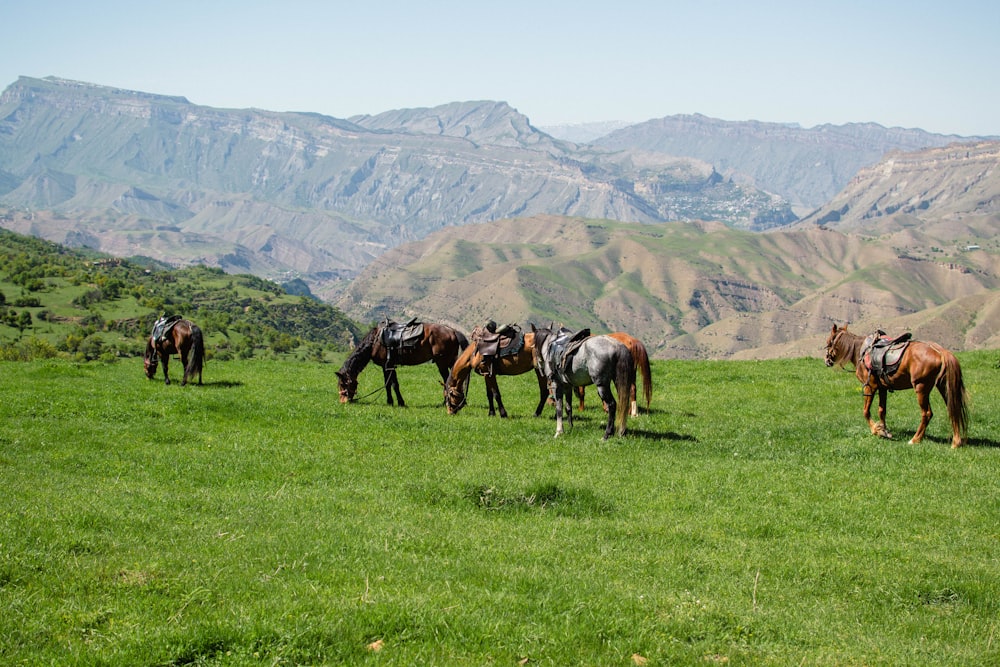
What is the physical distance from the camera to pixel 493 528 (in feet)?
41.3

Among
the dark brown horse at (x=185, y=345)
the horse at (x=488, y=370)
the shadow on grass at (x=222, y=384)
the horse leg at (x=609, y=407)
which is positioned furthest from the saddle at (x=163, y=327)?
the horse leg at (x=609, y=407)

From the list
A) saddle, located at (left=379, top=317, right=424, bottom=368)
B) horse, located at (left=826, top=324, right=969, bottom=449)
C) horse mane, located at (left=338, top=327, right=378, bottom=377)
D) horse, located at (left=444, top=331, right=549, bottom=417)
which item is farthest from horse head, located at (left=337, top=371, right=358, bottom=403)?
horse, located at (left=826, top=324, right=969, bottom=449)

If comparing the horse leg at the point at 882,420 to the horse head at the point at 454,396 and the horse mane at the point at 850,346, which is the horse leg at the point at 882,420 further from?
the horse head at the point at 454,396

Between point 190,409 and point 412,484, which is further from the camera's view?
point 190,409

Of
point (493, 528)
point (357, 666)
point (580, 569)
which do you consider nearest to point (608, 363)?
point (493, 528)

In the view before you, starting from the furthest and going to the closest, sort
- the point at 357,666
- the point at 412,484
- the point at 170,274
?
the point at 170,274 → the point at 412,484 → the point at 357,666

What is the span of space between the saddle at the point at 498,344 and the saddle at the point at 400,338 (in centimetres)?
299

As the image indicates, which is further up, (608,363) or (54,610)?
A: (608,363)

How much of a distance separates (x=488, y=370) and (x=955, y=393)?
11346 mm

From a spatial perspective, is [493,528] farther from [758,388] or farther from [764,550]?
[758,388]

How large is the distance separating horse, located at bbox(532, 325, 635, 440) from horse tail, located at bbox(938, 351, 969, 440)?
685 cm

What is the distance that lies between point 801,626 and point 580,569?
2.77 metres

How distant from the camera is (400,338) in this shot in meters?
25.6

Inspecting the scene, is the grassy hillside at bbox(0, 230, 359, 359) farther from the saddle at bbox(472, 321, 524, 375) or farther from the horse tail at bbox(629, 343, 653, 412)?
the horse tail at bbox(629, 343, 653, 412)
